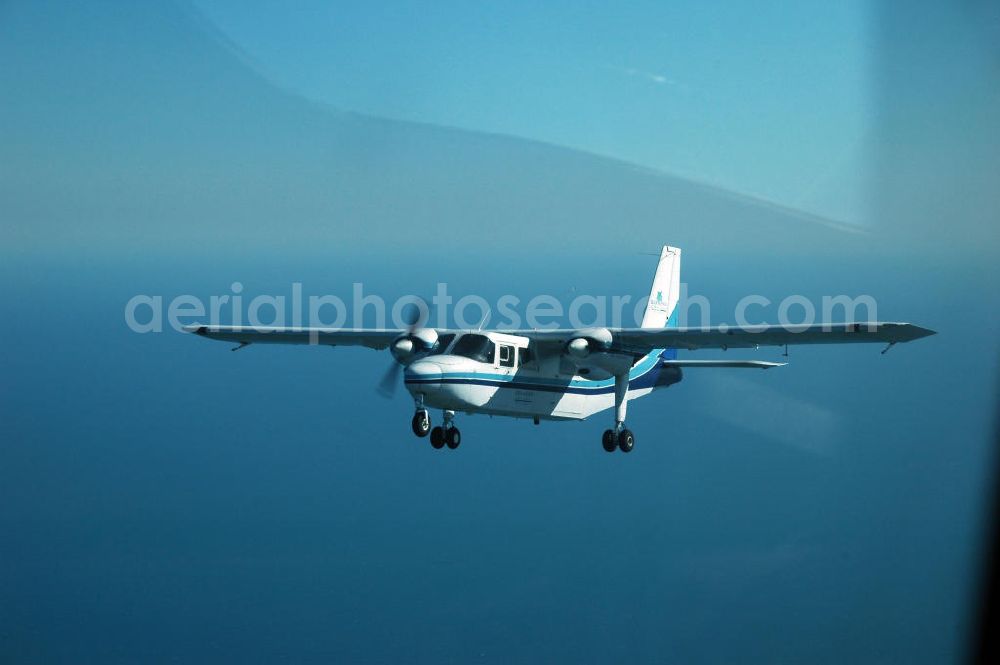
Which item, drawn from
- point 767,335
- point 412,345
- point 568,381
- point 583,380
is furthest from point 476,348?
point 767,335

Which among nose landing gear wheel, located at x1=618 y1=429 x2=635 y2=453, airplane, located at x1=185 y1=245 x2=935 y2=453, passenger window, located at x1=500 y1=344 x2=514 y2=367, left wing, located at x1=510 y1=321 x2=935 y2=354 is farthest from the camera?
nose landing gear wheel, located at x1=618 y1=429 x2=635 y2=453

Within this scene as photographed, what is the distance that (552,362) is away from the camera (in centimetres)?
2891

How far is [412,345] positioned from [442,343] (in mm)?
784

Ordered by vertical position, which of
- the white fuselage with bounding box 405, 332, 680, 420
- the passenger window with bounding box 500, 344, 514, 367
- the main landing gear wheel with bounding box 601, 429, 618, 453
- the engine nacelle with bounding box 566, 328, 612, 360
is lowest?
the main landing gear wheel with bounding box 601, 429, 618, 453

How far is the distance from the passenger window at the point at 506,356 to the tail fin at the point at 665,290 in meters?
6.40

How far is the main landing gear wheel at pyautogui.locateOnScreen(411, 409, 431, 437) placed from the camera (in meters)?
26.9

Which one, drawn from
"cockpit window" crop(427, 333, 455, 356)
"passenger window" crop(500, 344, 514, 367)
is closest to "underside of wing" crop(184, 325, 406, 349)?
"cockpit window" crop(427, 333, 455, 356)

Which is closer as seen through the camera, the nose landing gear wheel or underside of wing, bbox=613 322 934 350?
underside of wing, bbox=613 322 934 350

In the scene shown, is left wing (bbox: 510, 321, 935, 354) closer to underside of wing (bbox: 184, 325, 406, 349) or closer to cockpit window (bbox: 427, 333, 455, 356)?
cockpit window (bbox: 427, 333, 455, 356)

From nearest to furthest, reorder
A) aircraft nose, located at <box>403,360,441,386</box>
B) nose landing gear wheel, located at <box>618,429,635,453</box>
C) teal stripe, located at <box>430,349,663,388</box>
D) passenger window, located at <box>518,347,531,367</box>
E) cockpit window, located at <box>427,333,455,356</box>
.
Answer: aircraft nose, located at <box>403,360,441,386</box>
teal stripe, located at <box>430,349,663,388</box>
cockpit window, located at <box>427,333,455,356</box>
passenger window, located at <box>518,347,531,367</box>
nose landing gear wheel, located at <box>618,429,635,453</box>

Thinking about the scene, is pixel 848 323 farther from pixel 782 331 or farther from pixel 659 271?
pixel 659 271

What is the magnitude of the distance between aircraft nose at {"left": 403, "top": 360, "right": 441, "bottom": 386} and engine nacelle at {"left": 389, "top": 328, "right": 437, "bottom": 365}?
1300 mm

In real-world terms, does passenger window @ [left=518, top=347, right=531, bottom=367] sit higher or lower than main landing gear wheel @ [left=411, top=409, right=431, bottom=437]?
higher

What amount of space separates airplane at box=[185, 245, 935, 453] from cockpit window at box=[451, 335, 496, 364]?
22 mm
